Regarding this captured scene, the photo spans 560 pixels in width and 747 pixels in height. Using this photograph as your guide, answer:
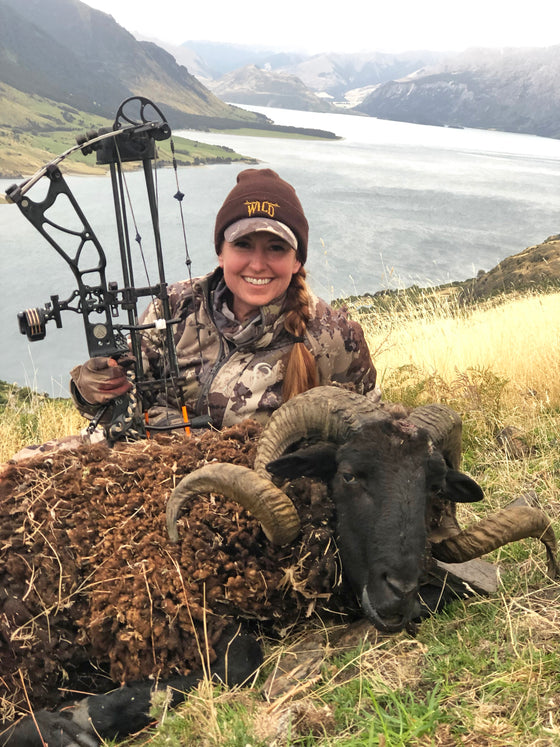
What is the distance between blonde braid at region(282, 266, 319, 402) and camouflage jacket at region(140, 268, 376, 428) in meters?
0.13

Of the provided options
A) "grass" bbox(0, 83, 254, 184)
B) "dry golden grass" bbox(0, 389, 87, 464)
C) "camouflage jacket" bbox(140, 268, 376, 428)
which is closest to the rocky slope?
"dry golden grass" bbox(0, 389, 87, 464)

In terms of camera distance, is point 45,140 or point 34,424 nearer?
point 34,424

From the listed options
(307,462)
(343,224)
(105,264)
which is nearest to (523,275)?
(343,224)

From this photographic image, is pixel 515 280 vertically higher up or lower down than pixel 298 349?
lower down

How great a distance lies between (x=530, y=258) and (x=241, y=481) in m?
28.3

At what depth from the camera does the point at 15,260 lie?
33031 mm

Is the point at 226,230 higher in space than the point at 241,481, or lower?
higher

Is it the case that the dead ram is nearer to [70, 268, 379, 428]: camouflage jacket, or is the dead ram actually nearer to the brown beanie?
[70, 268, 379, 428]: camouflage jacket

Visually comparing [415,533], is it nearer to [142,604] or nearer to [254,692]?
[254,692]

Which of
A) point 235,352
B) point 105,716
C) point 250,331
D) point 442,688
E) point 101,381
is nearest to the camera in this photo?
point 442,688

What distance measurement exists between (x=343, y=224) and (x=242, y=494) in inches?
1507

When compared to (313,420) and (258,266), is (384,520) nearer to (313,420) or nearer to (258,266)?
(313,420)

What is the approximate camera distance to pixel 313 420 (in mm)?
3877

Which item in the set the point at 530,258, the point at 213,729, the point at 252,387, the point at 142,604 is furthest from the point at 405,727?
the point at 530,258
